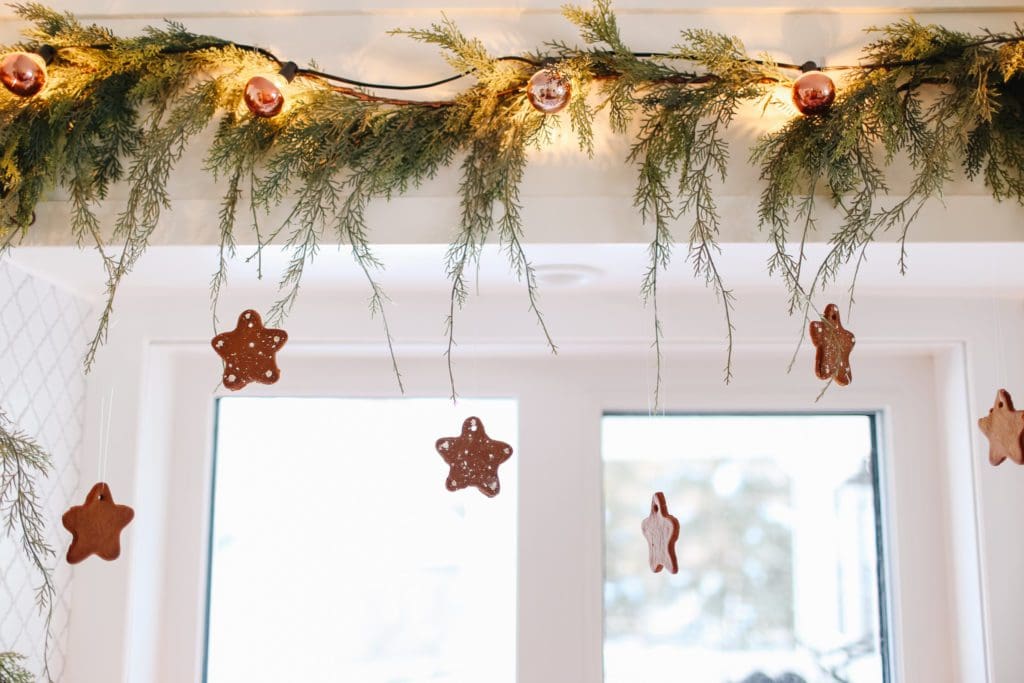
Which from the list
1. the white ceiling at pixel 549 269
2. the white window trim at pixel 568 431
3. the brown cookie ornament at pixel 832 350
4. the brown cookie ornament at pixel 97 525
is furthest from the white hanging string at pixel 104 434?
the brown cookie ornament at pixel 832 350

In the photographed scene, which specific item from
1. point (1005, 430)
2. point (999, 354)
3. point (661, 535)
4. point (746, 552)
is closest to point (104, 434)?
point (661, 535)

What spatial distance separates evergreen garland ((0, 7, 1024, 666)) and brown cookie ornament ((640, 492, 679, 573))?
0.19 metres

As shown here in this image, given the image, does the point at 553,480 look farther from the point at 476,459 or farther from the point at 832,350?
the point at 832,350

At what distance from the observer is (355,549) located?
1445mm

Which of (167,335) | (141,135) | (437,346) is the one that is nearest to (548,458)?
(437,346)

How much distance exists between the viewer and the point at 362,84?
1.17 m

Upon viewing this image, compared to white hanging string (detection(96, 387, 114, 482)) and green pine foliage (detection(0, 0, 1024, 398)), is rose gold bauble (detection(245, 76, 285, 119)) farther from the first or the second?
white hanging string (detection(96, 387, 114, 482))

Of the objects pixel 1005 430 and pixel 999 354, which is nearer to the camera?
pixel 1005 430

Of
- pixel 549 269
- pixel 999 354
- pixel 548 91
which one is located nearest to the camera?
pixel 548 91

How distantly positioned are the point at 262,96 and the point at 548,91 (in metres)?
0.32

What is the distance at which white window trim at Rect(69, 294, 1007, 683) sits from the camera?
4.43 feet

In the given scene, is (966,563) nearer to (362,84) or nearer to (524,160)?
(524,160)

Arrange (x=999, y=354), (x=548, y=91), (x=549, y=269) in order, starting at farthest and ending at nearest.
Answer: (x=999, y=354), (x=549, y=269), (x=548, y=91)

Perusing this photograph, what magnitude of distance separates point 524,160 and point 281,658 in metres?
0.81
